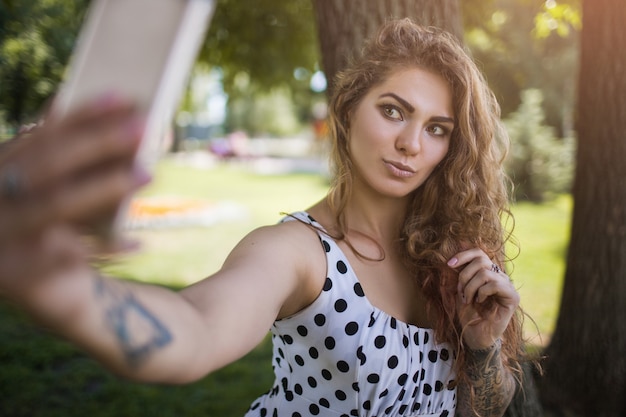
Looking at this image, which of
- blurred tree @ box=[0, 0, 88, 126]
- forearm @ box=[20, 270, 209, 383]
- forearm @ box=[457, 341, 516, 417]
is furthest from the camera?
blurred tree @ box=[0, 0, 88, 126]

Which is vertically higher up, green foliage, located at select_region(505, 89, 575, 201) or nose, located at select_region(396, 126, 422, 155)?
green foliage, located at select_region(505, 89, 575, 201)

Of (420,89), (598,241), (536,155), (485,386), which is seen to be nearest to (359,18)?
(420,89)

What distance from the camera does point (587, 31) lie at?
3.82 m

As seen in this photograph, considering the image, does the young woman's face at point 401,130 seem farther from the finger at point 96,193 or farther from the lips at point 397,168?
the finger at point 96,193

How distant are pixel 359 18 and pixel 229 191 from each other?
45.4 ft

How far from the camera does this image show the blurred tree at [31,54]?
4371 mm

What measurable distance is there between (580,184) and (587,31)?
3.33 feet

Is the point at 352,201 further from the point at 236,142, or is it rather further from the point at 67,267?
the point at 236,142

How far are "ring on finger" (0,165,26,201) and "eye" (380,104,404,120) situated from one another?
4.69ft

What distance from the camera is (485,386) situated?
212 cm

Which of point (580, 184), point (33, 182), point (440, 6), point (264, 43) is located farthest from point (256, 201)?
point (33, 182)

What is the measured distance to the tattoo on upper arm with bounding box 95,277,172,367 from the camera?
913 mm

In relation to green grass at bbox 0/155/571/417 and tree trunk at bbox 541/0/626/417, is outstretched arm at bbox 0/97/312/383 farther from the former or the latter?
tree trunk at bbox 541/0/626/417

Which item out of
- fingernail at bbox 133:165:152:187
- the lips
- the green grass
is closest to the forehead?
the lips
